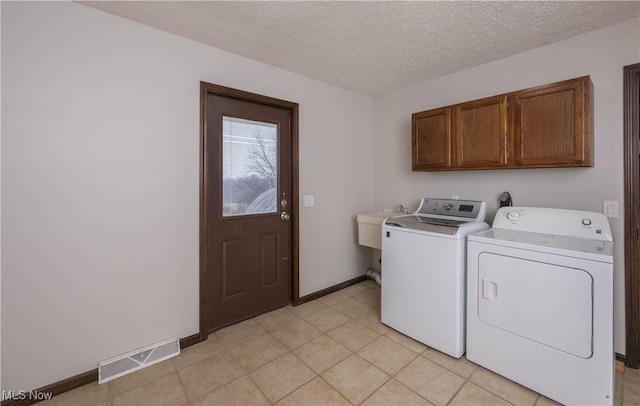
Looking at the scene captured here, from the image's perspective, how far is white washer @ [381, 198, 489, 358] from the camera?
2.00m

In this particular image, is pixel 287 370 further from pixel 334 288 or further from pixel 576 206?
pixel 576 206

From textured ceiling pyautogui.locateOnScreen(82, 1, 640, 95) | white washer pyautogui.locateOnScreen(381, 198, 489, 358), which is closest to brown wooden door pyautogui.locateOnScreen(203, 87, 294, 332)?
textured ceiling pyautogui.locateOnScreen(82, 1, 640, 95)

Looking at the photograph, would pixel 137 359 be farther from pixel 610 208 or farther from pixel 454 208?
pixel 610 208

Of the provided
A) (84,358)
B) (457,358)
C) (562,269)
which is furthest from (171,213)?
(562,269)

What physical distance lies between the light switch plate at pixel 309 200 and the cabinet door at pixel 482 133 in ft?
4.82

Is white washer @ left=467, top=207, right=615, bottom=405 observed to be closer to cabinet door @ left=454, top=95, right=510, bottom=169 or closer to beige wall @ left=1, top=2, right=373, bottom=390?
cabinet door @ left=454, top=95, right=510, bottom=169

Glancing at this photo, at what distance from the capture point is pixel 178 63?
6.89ft

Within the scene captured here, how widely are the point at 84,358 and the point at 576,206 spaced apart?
3.68 meters

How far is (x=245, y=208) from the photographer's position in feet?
8.48

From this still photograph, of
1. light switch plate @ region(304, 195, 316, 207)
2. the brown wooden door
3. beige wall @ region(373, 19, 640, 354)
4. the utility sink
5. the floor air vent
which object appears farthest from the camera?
the utility sink

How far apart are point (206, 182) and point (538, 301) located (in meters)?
2.47

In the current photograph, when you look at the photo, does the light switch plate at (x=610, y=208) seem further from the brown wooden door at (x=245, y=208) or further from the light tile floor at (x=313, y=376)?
the brown wooden door at (x=245, y=208)

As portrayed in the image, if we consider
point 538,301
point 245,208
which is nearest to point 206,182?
point 245,208

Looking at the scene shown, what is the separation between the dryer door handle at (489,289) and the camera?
1.85 meters
